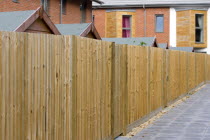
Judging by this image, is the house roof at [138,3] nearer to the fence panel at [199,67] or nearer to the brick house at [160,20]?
the brick house at [160,20]

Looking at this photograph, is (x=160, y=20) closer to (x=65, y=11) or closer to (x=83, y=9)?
(x=83, y=9)

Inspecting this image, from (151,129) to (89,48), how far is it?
366 centimetres

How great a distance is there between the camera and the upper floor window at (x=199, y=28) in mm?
41219

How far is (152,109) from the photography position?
40.4 feet

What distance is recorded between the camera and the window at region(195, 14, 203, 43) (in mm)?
41219

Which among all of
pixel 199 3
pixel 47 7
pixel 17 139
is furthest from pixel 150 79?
pixel 199 3

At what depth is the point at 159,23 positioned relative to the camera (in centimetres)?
4209

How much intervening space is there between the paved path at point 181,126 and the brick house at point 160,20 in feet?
87.3

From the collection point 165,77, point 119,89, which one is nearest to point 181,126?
point 119,89

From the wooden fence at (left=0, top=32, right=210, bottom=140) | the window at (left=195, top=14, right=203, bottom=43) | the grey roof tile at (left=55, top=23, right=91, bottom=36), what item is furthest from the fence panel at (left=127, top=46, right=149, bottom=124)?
the window at (left=195, top=14, right=203, bottom=43)

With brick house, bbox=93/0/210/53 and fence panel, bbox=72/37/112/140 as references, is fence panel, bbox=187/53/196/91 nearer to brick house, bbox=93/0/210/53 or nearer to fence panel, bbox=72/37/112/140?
fence panel, bbox=72/37/112/140

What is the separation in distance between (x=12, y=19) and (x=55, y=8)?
11.1 meters

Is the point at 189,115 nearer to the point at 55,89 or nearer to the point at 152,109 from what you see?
the point at 152,109

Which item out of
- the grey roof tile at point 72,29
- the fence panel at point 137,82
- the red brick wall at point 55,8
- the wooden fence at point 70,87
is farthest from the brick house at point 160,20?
the wooden fence at point 70,87
